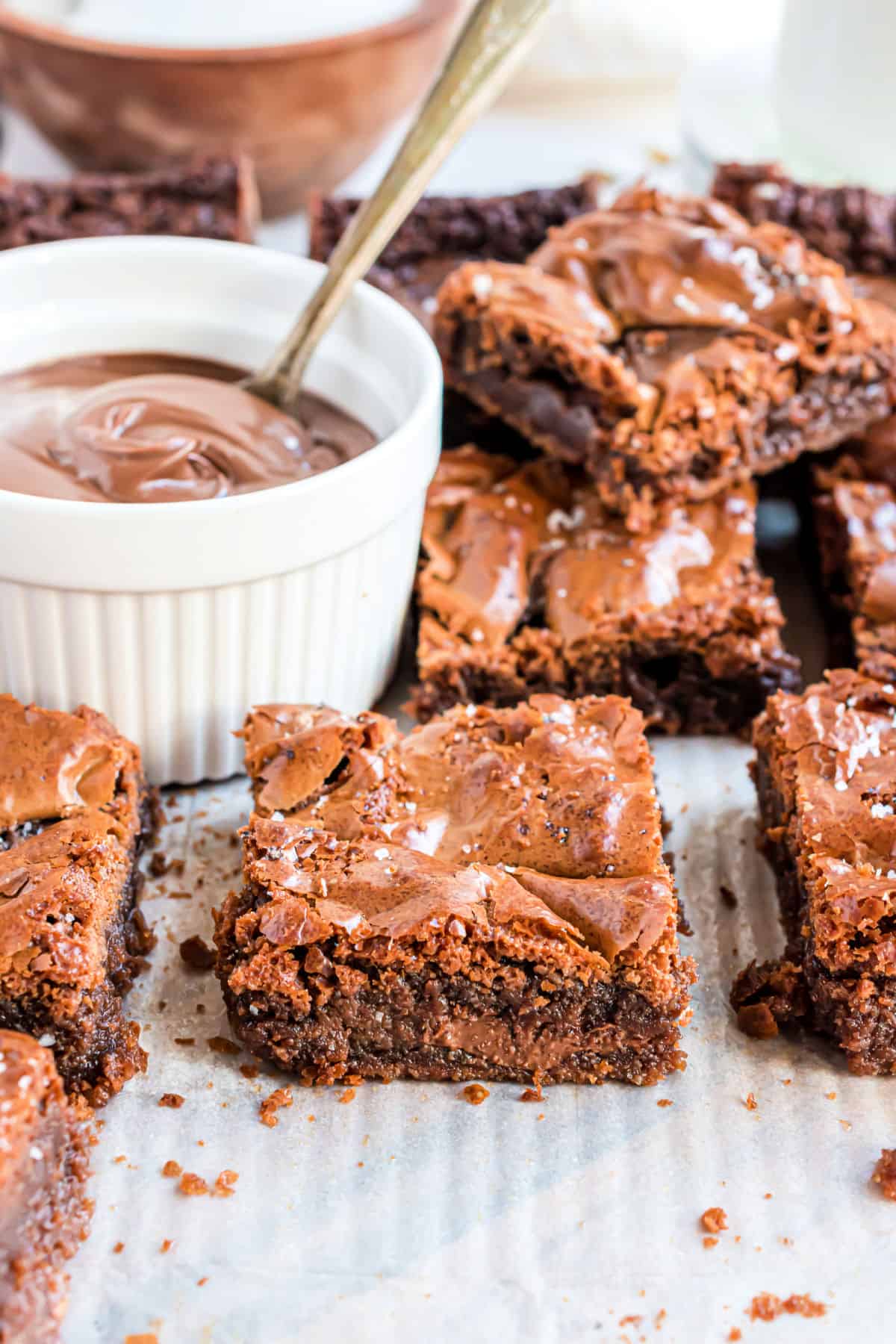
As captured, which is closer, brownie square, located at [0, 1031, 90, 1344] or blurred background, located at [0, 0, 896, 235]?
brownie square, located at [0, 1031, 90, 1344]

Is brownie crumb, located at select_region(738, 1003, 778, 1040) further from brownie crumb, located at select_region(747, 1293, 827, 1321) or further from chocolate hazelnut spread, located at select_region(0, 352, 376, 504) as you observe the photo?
chocolate hazelnut spread, located at select_region(0, 352, 376, 504)

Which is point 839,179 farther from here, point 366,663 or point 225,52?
point 366,663

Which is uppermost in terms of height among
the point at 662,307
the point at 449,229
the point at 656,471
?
the point at 662,307

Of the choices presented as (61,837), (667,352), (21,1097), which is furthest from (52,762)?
(667,352)

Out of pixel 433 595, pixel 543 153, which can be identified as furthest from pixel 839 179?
pixel 433 595

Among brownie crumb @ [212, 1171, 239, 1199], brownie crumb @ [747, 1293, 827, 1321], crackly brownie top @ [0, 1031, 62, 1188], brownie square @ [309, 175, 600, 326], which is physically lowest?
brownie crumb @ [212, 1171, 239, 1199]

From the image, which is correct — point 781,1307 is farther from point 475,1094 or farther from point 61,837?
point 61,837

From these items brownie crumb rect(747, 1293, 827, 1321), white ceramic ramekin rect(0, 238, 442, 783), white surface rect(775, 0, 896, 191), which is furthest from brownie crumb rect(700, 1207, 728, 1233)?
white surface rect(775, 0, 896, 191)
